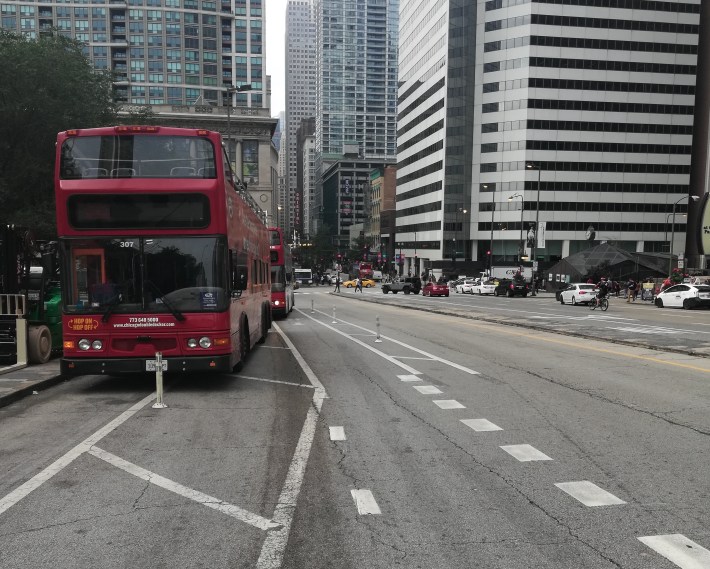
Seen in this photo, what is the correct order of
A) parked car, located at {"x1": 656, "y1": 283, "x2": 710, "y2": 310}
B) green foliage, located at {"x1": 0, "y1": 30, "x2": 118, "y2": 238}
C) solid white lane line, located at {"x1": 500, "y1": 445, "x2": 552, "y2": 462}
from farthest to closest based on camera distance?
1. parked car, located at {"x1": 656, "y1": 283, "x2": 710, "y2": 310}
2. green foliage, located at {"x1": 0, "y1": 30, "x2": 118, "y2": 238}
3. solid white lane line, located at {"x1": 500, "y1": 445, "x2": 552, "y2": 462}

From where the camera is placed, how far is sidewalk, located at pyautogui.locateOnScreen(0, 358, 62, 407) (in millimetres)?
8789

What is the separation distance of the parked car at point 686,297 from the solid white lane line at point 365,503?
111ft

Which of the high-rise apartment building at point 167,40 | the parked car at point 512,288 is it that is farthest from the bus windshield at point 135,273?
the high-rise apartment building at point 167,40

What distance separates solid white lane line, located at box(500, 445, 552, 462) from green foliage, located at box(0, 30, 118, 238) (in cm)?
1737

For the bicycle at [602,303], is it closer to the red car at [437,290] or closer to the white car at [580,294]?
the white car at [580,294]

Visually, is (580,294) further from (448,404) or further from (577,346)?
(448,404)

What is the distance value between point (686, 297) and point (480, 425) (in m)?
31.3

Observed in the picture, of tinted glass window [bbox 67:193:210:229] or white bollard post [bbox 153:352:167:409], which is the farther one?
tinted glass window [bbox 67:193:210:229]

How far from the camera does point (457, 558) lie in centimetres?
379

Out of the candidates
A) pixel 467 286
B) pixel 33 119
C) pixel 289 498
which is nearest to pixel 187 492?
pixel 289 498

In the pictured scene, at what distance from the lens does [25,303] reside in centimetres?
1159

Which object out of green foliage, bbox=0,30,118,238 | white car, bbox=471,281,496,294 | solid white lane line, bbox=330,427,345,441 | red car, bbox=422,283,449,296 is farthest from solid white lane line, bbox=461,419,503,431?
white car, bbox=471,281,496,294

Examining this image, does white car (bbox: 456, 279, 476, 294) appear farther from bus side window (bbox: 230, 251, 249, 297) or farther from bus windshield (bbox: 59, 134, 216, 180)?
bus windshield (bbox: 59, 134, 216, 180)

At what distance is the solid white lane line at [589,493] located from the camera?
4.71 meters
